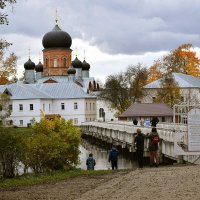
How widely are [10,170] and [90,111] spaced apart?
3253 inches

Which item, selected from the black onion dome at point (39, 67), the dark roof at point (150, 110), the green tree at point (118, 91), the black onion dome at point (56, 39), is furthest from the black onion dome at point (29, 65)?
the dark roof at point (150, 110)

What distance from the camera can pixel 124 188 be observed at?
16641 millimetres

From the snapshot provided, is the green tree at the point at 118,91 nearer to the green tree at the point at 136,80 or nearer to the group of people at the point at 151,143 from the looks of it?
the green tree at the point at 136,80

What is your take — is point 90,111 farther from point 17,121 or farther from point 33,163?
point 33,163

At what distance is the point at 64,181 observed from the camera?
20.2 m

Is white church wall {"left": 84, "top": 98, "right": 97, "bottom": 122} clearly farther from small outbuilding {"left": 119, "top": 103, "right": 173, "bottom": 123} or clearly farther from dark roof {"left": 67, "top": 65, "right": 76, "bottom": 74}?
small outbuilding {"left": 119, "top": 103, "right": 173, "bottom": 123}

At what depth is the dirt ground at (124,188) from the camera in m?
15.1

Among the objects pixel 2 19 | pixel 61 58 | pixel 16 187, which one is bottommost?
pixel 16 187

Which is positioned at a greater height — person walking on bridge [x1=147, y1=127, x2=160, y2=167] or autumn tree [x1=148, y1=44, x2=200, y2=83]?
autumn tree [x1=148, y1=44, x2=200, y2=83]

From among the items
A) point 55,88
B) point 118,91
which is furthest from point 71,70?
point 118,91

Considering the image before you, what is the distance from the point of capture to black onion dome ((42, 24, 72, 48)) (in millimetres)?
112312

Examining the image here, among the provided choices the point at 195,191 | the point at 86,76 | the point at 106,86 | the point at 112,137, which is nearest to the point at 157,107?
the point at 112,137

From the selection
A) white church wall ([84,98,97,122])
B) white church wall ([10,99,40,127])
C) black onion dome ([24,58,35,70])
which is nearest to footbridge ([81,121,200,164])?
white church wall ([10,99,40,127])

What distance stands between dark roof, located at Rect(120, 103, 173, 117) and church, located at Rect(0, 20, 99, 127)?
22.4 meters
